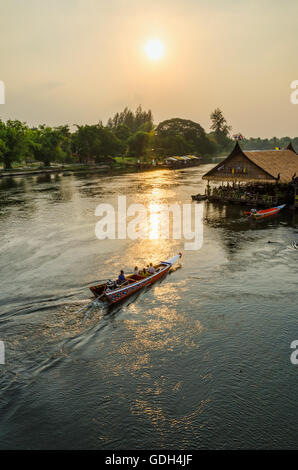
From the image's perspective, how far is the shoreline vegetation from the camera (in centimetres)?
10144

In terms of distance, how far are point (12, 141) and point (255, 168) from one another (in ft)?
253

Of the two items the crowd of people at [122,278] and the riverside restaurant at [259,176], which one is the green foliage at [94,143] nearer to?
the riverside restaurant at [259,176]

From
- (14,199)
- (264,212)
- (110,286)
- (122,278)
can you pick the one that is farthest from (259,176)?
(14,199)

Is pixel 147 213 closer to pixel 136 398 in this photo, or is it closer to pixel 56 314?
pixel 56 314

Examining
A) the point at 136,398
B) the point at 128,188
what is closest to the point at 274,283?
the point at 136,398

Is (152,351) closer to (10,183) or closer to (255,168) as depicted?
(255,168)

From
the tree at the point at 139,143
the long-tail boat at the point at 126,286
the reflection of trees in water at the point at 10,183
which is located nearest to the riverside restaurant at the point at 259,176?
the long-tail boat at the point at 126,286

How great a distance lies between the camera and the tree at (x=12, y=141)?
310 ft

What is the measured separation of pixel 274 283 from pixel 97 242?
59.3 ft

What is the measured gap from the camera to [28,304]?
21.4 metres

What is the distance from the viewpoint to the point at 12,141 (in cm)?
9681

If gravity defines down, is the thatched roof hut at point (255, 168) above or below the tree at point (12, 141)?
below

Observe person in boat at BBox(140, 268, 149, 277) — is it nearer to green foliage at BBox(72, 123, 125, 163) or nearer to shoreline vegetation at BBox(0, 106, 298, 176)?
shoreline vegetation at BBox(0, 106, 298, 176)

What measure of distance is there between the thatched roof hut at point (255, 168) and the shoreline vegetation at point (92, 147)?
6807cm
